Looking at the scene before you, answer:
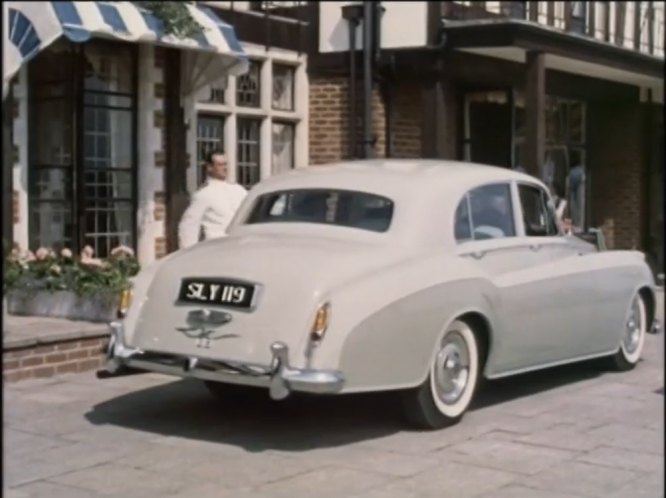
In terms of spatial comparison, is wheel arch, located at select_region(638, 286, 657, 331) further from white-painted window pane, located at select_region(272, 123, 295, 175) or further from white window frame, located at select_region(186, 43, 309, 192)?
white-painted window pane, located at select_region(272, 123, 295, 175)

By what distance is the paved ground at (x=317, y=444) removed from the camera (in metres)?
5.36

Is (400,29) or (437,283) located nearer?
A: (437,283)

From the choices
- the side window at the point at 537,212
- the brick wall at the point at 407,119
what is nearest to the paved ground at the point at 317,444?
the side window at the point at 537,212

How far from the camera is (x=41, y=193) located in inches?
416

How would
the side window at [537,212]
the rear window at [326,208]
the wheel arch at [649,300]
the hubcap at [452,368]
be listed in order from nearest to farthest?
the hubcap at [452,368] → the rear window at [326,208] → the side window at [537,212] → the wheel arch at [649,300]

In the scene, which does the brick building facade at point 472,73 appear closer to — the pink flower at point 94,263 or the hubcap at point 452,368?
the pink flower at point 94,263

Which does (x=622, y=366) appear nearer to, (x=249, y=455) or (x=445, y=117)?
(x=249, y=455)

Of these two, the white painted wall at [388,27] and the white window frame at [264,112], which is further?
the white painted wall at [388,27]

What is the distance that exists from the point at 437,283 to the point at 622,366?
2965 mm

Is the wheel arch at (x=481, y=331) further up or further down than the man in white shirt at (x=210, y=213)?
further down

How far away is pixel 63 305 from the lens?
8961 millimetres

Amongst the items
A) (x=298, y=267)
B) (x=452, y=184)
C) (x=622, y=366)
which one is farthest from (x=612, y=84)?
(x=298, y=267)

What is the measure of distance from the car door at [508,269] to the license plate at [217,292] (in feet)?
4.86

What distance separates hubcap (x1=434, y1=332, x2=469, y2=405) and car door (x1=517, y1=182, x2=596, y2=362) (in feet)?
2.70
